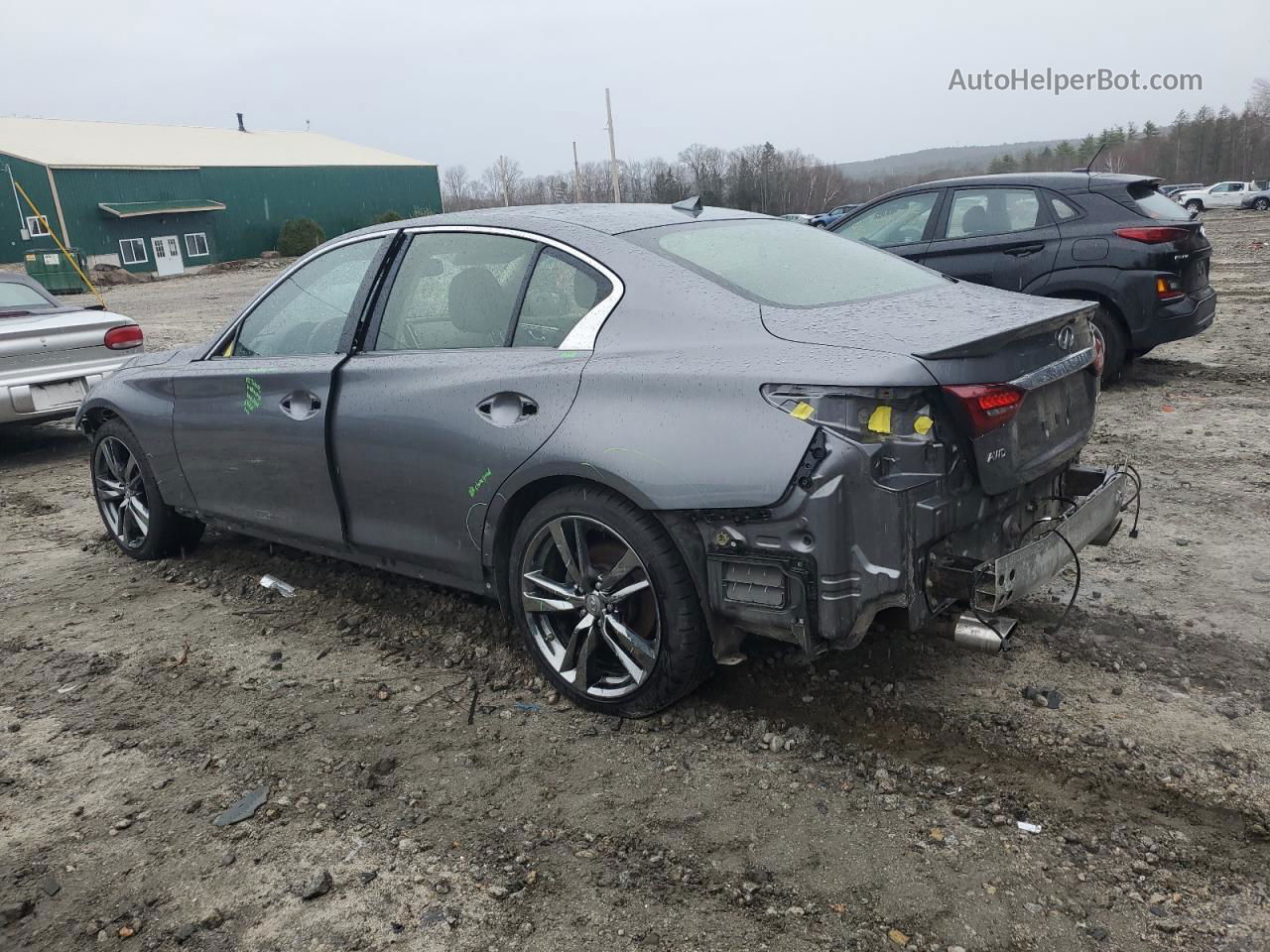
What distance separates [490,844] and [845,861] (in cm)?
96

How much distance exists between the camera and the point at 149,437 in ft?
16.0

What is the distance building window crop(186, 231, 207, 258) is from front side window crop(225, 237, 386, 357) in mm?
45544

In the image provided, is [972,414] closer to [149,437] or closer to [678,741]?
[678,741]

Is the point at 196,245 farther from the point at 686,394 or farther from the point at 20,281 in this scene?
the point at 686,394

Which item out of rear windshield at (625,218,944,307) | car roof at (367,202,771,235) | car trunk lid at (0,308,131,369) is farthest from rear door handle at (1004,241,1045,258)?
car trunk lid at (0,308,131,369)

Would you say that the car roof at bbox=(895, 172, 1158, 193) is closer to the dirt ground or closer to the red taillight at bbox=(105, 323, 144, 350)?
the dirt ground

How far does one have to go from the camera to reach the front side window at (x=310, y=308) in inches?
158

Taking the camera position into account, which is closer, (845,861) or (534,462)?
(845,861)

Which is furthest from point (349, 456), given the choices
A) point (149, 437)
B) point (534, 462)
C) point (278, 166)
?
point (278, 166)

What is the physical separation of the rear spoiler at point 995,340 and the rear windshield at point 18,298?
8031 mm

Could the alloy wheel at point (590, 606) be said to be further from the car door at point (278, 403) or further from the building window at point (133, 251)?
the building window at point (133, 251)

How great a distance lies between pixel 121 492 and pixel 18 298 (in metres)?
4.06

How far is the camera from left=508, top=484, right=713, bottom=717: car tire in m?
2.97

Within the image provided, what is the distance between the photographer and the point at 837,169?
80.9 m
